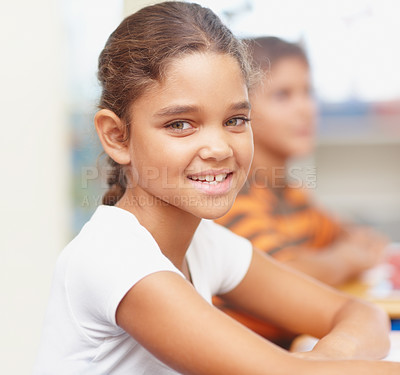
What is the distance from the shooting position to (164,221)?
74cm

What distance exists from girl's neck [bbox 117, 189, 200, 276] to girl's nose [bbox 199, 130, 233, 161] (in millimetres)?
109

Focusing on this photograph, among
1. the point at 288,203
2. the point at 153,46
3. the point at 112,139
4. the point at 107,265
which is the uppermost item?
the point at 153,46

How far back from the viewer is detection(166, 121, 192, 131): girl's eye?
0.67 metres

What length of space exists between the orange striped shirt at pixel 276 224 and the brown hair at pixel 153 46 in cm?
52

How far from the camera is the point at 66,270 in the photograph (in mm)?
661

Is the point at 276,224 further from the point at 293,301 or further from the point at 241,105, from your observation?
the point at 241,105

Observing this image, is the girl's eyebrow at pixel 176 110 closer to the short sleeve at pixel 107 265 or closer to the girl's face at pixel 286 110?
the short sleeve at pixel 107 265

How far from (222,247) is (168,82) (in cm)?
31

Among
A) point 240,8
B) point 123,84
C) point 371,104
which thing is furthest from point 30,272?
point 371,104

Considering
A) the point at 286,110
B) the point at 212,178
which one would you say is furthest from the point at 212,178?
the point at 286,110

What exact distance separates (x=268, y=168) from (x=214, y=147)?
0.89 m

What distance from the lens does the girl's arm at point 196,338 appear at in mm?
574

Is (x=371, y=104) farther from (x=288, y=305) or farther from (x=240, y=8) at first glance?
(x=288, y=305)

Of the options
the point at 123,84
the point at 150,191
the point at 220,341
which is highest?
the point at 123,84
